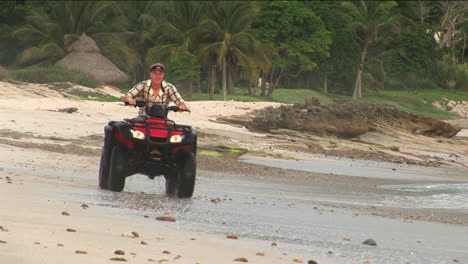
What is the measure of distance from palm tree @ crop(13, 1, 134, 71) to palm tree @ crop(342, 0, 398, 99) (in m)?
16.0

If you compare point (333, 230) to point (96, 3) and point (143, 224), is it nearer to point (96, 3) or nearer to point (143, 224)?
point (143, 224)

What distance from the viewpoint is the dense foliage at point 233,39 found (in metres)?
43.4

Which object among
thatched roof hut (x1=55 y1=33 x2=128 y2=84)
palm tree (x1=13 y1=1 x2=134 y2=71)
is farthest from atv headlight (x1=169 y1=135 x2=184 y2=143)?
palm tree (x1=13 y1=1 x2=134 y2=71)

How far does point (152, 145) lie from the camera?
889 cm

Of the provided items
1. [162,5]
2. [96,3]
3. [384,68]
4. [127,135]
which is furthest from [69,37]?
[127,135]

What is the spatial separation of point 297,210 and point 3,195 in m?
2.95

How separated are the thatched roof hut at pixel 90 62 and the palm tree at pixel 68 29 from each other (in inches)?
35.9

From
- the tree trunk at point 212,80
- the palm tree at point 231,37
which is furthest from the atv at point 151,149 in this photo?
the palm tree at point 231,37

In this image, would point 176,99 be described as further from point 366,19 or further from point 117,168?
point 366,19

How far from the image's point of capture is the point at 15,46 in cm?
4984

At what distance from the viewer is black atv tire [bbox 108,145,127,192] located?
9.08 meters

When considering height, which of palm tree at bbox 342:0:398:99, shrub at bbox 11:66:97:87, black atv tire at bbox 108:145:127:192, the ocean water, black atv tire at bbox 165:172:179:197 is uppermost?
palm tree at bbox 342:0:398:99

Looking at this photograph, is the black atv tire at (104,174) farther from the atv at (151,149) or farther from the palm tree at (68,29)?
the palm tree at (68,29)

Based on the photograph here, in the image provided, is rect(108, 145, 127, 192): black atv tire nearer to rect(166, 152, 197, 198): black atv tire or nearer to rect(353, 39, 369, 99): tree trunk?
rect(166, 152, 197, 198): black atv tire
